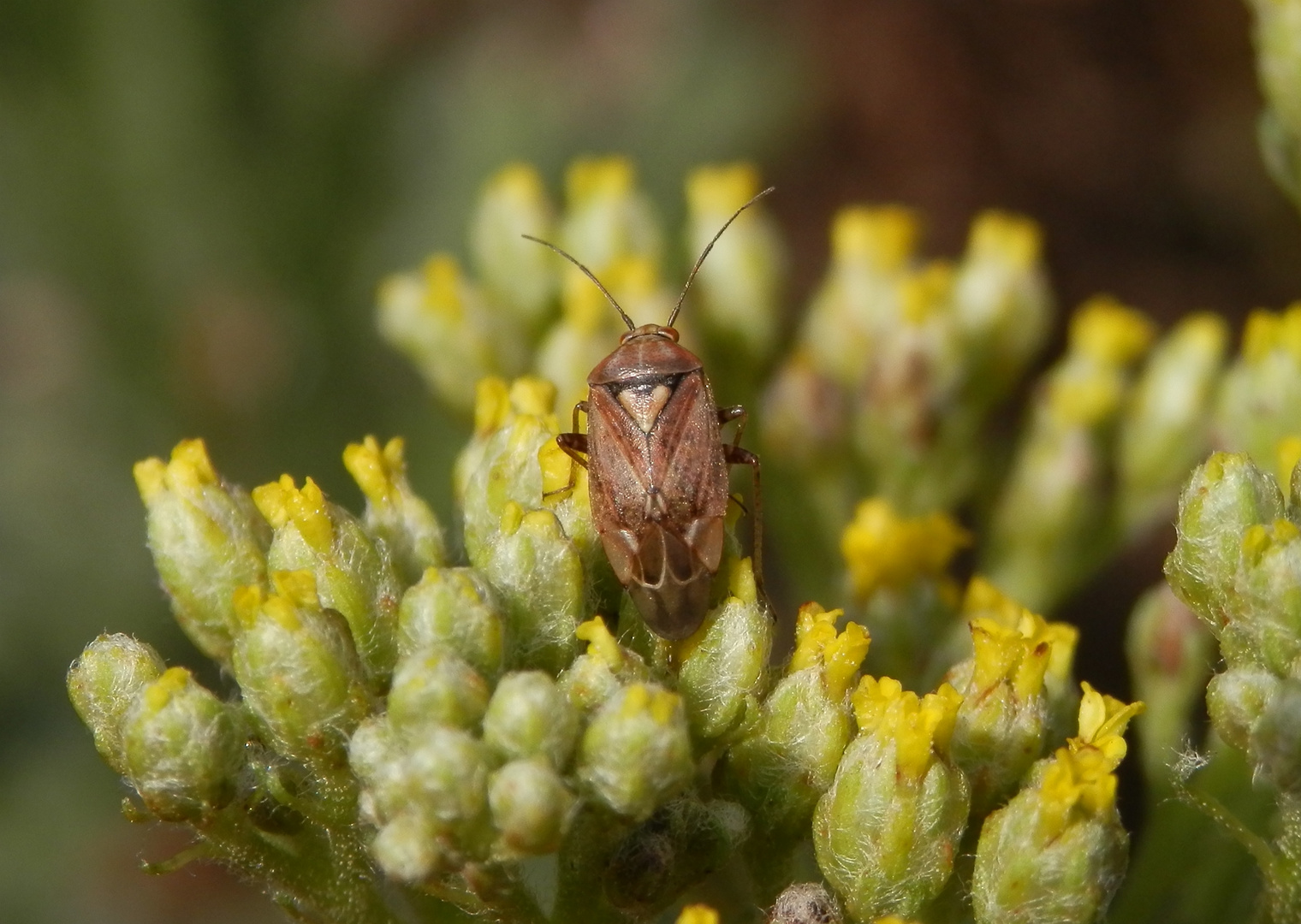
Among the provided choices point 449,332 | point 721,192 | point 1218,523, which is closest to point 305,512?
point 449,332

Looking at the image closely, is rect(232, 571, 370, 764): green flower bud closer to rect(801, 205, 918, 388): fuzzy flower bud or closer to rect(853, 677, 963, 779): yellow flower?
rect(853, 677, 963, 779): yellow flower

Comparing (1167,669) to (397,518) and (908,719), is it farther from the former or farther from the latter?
(397,518)

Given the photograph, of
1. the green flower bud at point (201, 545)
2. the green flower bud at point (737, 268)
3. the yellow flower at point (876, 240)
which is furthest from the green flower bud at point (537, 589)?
the yellow flower at point (876, 240)

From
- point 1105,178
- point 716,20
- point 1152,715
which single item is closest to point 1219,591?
point 1152,715

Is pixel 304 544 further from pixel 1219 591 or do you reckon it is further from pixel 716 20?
pixel 716 20

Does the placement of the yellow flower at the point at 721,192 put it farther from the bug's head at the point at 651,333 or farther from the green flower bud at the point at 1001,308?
the bug's head at the point at 651,333

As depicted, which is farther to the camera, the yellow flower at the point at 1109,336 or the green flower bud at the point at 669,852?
the yellow flower at the point at 1109,336
